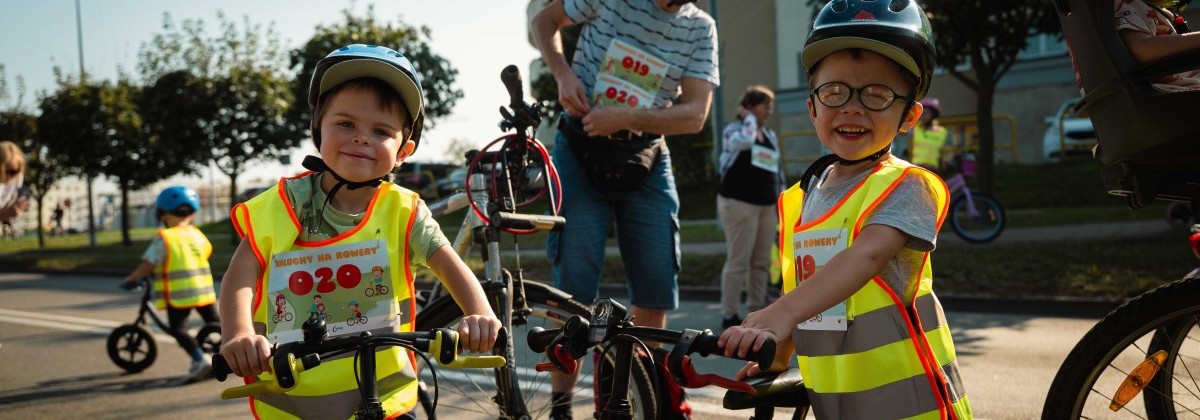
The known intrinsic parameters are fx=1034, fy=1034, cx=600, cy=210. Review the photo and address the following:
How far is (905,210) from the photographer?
224cm

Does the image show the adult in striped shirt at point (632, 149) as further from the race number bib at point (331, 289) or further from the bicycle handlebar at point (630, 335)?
the bicycle handlebar at point (630, 335)

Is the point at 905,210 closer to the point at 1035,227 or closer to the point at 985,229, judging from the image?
the point at 985,229

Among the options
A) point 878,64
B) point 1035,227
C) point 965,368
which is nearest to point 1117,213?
point 1035,227

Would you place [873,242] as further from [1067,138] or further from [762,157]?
[1067,138]

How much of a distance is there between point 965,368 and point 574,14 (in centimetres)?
328

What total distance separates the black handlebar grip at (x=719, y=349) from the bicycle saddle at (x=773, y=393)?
1.03 ft

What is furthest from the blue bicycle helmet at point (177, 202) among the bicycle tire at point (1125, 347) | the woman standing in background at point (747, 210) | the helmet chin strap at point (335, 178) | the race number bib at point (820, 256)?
the bicycle tire at point (1125, 347)

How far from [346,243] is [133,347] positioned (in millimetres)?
5633

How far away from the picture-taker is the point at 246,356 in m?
2.07

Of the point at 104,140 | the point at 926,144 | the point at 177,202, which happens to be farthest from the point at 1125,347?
the point at 104,140

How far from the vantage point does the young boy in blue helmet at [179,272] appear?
721cm

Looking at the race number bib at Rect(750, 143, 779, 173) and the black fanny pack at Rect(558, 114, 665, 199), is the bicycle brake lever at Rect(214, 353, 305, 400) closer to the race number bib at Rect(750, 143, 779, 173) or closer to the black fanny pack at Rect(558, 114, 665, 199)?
the black fanny pack at Rect(558, 114, 665, 199)

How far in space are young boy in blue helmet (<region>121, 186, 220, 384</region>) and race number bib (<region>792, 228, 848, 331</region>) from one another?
220 inches

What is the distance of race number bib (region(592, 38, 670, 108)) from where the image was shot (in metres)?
3.89
